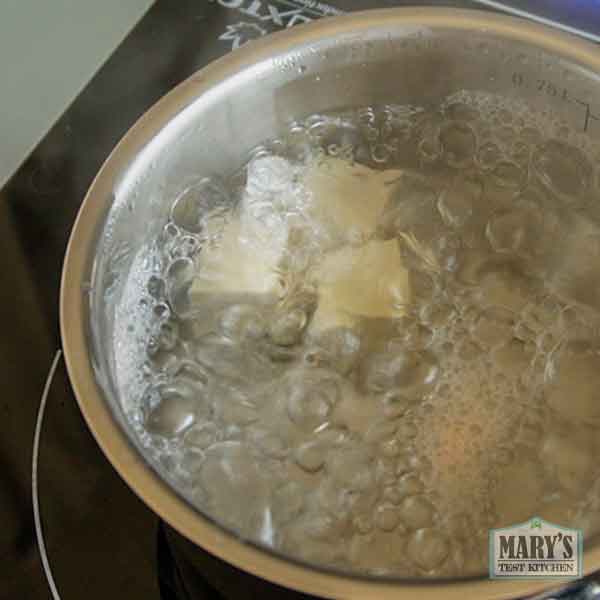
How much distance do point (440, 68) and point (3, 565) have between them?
2.08 ft

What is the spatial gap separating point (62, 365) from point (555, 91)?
22.0 inches

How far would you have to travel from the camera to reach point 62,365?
0.88 meters

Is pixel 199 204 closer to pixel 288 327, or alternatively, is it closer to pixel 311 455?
pixel 288 327

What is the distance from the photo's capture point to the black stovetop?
773 mm

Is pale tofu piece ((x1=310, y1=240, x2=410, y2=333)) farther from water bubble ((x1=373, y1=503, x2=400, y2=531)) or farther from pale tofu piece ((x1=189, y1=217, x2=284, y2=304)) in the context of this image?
water bubble ((x1=373, y1=503, x2=400, y2=531))

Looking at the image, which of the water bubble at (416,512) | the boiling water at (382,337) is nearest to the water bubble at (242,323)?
the boiling water at (382,337)

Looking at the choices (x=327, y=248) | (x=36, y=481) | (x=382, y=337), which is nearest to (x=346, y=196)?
(x=327, y=248)

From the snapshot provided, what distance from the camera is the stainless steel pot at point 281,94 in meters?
0.73

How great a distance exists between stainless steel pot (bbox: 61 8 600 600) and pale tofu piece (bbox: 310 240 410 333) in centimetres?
17

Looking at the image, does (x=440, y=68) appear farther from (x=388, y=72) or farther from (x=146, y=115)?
(x=146, y=115)

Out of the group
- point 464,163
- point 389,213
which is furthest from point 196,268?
point 464,163

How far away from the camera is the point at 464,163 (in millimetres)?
915

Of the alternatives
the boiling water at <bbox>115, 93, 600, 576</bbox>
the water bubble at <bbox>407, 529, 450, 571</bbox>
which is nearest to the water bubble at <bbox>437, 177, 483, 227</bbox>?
the boiling water at <bbox>115, 93, 600, 576</bbox>

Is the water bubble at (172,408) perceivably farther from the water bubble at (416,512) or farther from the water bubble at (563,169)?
the water bubble at (563,169)
